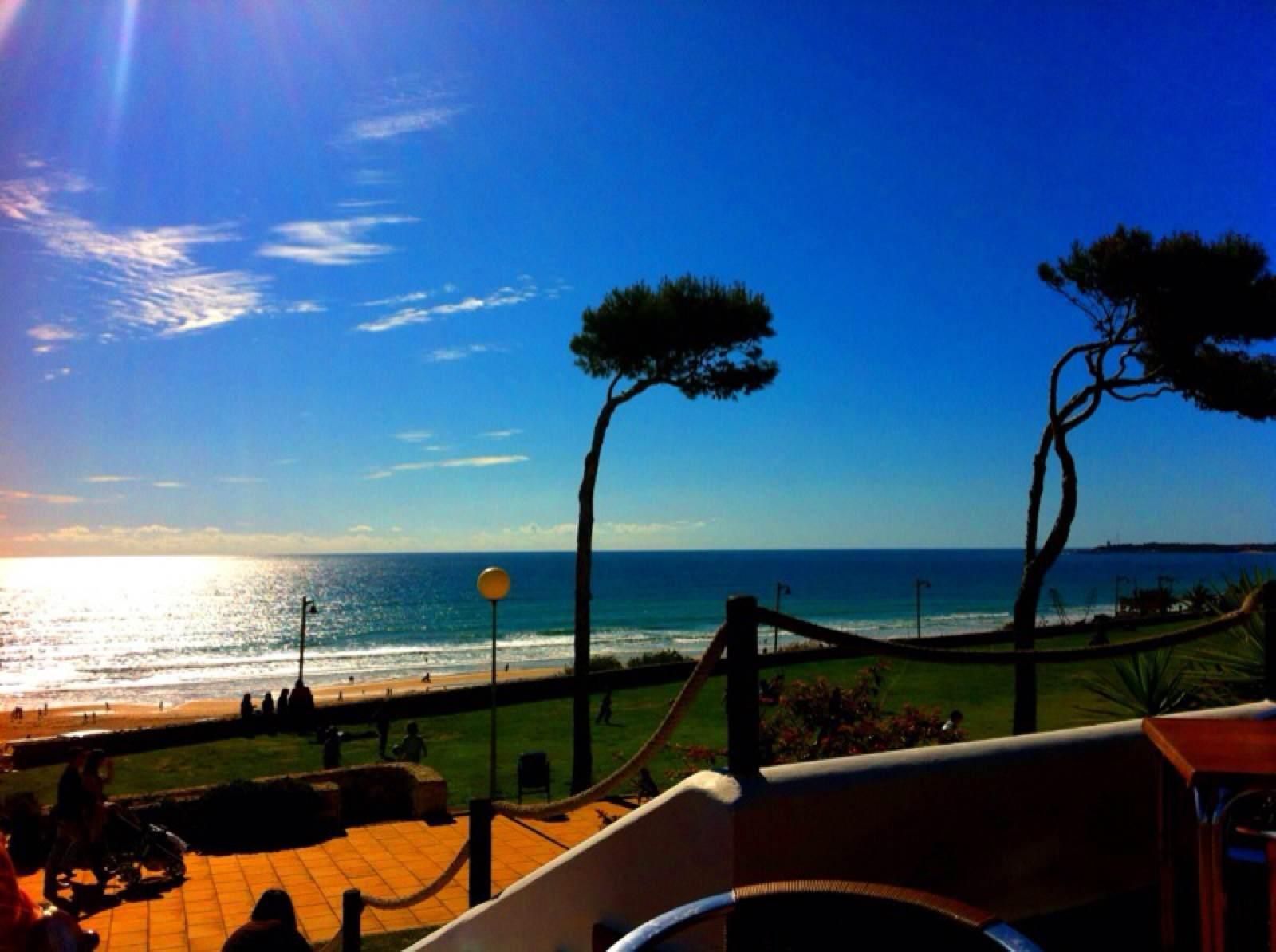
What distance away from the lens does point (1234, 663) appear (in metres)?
4.80

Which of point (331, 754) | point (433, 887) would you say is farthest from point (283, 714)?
point (433, 887)

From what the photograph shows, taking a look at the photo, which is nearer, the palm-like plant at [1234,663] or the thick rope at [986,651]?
the thick rope at [986,651]

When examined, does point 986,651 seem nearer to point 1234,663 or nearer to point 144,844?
point 1234,663

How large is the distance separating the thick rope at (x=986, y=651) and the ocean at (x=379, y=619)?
120 ft

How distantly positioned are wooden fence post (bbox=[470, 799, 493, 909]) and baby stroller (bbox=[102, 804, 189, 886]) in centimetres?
652

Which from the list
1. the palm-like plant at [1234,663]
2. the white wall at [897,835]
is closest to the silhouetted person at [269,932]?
the white wall at [897,835]

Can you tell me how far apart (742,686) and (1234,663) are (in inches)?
141

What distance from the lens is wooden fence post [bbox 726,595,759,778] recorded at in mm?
2521

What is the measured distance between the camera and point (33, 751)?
2017 centimetres

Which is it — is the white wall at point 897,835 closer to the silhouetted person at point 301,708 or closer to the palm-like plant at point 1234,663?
the palm-like plant at point 1234,663

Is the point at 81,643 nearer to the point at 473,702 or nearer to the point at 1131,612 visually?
the point at 473,702

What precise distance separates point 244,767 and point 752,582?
125m

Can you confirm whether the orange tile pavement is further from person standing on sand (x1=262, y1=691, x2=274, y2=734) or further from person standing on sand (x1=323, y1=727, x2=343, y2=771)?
person standing on sand (x1=262, y1=691, x2=274, y2=734)

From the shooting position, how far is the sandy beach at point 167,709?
111 ft
